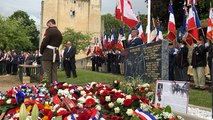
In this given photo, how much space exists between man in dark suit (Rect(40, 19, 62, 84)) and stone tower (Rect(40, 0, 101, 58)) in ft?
171

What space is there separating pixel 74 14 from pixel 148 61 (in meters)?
55.7

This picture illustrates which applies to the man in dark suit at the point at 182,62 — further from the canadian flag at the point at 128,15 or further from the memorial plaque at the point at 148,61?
the memorial plaque at the point at 148,61

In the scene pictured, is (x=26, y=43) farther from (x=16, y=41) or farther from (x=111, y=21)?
(x=111, y=21)

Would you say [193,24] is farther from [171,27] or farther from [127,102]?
[127,102]

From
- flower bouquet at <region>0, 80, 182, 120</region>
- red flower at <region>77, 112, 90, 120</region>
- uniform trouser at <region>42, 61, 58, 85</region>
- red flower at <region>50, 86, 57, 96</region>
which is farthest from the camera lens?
uniform trouser at <region>42, 61, 58, 85</region>

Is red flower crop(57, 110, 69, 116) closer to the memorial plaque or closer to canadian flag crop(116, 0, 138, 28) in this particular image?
the memorial plaque

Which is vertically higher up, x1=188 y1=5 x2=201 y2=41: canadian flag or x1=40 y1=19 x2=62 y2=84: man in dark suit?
x1=188 y1=5 x2=201 y2=41: canadian flag

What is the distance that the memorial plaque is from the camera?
790 centimetres

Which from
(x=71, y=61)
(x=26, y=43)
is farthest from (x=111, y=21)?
(x=71, y=61)

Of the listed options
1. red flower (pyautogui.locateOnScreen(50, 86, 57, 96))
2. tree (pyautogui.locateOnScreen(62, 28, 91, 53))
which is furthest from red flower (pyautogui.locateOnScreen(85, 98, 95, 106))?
tree (pyautogui.locateOnScreen(62, 28, 91, 53))

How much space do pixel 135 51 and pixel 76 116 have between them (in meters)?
6.25

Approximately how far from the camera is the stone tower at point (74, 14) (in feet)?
205

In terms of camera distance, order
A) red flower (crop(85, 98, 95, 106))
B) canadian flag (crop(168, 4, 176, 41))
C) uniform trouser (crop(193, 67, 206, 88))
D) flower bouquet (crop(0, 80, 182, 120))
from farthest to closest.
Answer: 1. canadian flag (crop(168, 4, 176, 41))
2. uniform trouser (crop(193, 67, 206, 88))
3. red flower (crop(85, 98, 95, 106))
4. flower bouquet (crop(0, 80, 182, 120))

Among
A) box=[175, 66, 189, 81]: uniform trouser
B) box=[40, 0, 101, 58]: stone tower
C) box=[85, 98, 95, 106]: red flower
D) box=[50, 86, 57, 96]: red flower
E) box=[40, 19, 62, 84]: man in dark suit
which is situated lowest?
box=[85, 98, 95, 106]: red flower
